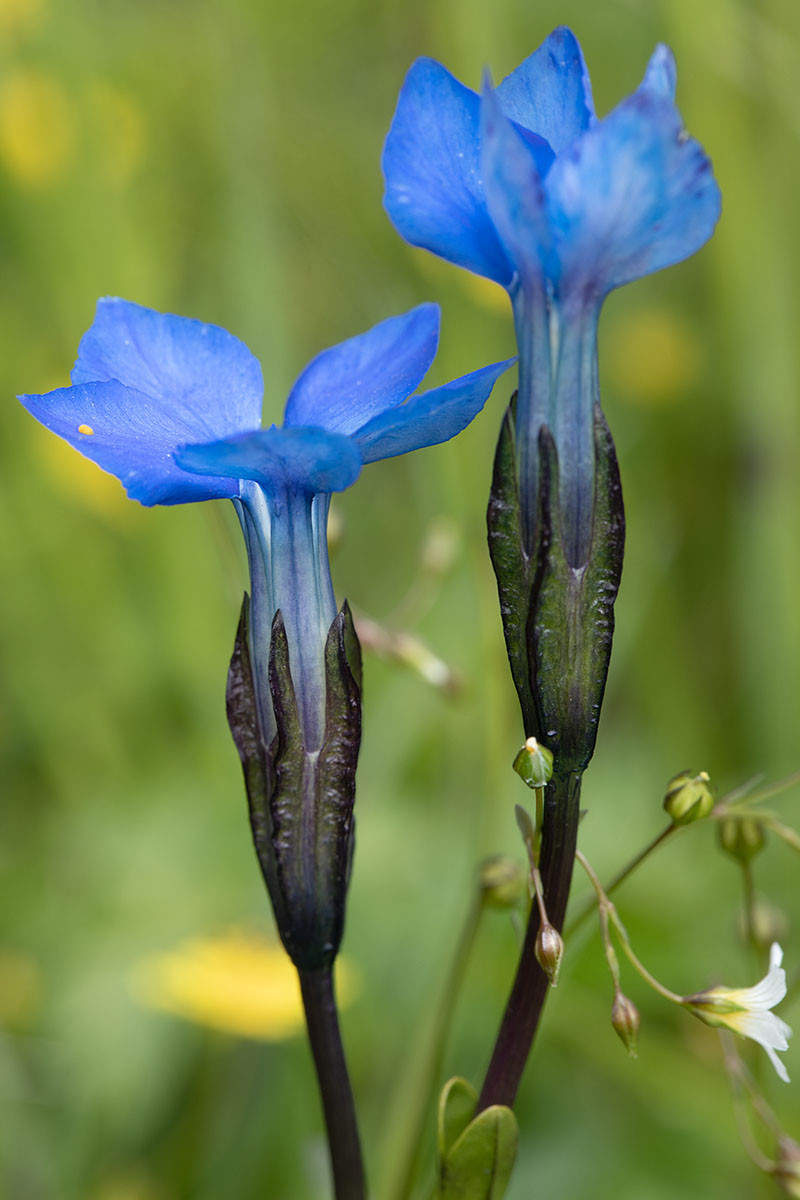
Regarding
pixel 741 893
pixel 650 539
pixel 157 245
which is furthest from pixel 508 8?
pixel 741 893

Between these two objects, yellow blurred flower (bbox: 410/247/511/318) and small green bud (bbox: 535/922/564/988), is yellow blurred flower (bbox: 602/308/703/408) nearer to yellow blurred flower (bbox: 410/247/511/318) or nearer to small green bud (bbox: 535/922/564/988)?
yellow blurred flower (bbox: 410/247/511/318)

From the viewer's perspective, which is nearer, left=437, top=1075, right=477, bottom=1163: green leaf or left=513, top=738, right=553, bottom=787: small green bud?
left=513, top=738, right=553, bottom=787: small green bud

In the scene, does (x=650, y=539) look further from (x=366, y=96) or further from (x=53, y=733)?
(x=366, y=96)

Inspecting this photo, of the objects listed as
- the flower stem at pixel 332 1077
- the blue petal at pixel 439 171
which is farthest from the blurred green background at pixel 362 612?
the blue petal at pixel 439 171

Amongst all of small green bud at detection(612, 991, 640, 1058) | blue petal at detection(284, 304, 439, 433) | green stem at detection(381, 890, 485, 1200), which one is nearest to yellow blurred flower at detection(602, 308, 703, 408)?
green stem at detection(381, 890, 485, 1200)

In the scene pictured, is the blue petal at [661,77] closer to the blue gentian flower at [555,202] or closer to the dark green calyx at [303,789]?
the blue gentian flower at [555,202]

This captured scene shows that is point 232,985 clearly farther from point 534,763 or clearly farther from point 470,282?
point 470,282
